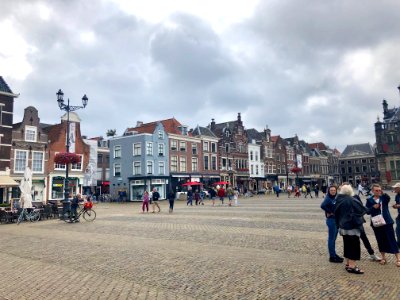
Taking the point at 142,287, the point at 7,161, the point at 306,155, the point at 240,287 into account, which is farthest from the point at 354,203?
the point at 306,155

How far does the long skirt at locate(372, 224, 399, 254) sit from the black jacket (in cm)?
87

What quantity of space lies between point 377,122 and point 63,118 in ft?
208

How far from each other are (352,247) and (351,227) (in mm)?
417

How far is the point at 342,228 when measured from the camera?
23.4ft

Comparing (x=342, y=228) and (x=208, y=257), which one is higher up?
(x=342, y=228)

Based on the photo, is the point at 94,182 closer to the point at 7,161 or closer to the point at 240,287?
the point at 7,161

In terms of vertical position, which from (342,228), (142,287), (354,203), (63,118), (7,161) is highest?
(63,118)

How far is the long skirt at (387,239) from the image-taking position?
7543 millimetres

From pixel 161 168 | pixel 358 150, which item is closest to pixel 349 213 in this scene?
pixel 161 168

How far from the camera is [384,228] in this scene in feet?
25.0

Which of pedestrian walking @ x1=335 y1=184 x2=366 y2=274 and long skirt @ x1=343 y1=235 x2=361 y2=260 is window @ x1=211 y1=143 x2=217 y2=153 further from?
long skirt @ x1=343 y1=235 x2=361 y2=260

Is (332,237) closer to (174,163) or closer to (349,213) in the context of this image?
(349,213)

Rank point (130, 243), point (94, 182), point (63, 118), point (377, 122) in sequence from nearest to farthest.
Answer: point (130, 243), point (63, 118), point (94, 182), point (377, 122)

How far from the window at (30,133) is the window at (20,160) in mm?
1583
